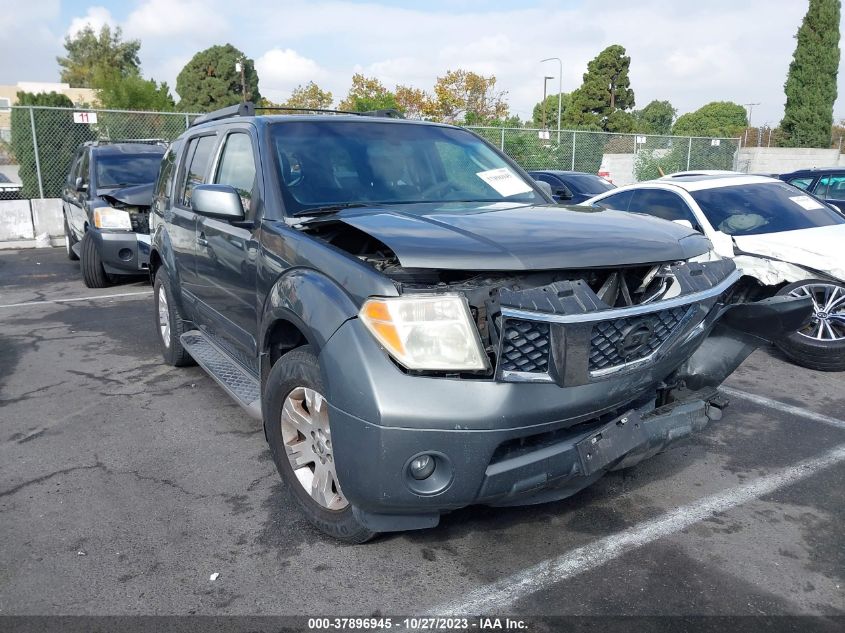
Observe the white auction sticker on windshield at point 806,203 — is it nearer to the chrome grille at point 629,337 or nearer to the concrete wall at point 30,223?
the chrome grille at point 629,337

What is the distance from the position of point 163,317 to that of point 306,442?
11.5ft

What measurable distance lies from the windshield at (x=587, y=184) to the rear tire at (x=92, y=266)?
281 inches

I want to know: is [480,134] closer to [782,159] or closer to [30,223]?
[30,223]

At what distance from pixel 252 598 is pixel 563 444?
137 cm

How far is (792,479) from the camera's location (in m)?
3.89

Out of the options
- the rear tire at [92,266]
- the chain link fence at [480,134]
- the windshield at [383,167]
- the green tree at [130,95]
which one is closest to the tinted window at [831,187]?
the chain link fence at [480,134]

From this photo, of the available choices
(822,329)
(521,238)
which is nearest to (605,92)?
(822,329)

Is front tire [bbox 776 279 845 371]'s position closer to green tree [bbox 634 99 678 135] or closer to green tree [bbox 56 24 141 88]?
green tree [bbox 56 24 141 88]

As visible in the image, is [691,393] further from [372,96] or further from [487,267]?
[372,96]

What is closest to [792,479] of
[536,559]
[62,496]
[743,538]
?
[743,538]

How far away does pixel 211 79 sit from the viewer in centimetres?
5641

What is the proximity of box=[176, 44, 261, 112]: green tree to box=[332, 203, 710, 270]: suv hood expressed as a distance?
5607cm

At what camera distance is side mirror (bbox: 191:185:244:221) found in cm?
365

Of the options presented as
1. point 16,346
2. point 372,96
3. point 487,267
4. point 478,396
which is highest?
point 372,96
